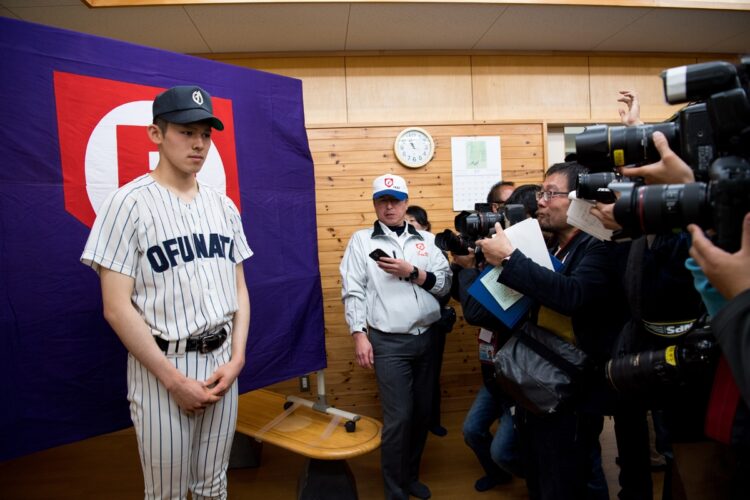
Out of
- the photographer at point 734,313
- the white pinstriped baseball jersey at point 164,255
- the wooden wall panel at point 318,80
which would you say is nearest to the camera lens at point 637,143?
the photographer at point 734,313

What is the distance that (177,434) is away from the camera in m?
1.33

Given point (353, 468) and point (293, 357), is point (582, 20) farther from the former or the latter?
point (353, 468)

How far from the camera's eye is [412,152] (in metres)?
3.36

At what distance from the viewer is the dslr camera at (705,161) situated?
2.53 ft

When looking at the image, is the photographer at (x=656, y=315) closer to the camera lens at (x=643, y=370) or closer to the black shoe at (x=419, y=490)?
the camera lens at (x=643, y=370)

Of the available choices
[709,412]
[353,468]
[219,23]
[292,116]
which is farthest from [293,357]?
[219,23]

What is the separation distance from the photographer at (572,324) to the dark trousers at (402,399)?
71cm

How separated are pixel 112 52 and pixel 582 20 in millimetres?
2813

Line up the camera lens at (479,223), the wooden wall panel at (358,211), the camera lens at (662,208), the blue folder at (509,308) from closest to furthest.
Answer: the camera lens at (662,208)
the blue folder at (509,308)
the camera lens at (479,223)
the wooden wall panel at (358,211)

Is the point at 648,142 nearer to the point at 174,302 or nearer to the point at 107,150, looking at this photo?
the point at 174,302

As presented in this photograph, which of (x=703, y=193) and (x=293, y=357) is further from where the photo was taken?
(x=293, y=357)

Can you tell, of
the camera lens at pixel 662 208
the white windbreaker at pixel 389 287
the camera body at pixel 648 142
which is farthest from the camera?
the white windbreaker at pixel 389 287

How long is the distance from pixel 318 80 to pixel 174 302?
8.10 ft

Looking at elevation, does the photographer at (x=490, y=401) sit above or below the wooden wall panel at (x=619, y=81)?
below
